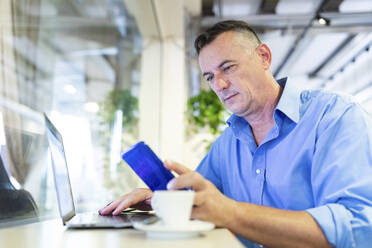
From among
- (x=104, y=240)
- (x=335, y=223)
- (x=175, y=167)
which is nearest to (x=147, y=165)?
(x=175, y=167)

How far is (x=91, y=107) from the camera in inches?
74.2

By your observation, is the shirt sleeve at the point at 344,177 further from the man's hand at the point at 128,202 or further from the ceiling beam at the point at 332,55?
the ceiling beam at the point at 332,55

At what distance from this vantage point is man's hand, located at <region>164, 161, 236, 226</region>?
588 mm

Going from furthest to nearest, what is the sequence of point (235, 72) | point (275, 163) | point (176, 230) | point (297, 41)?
point (297, 41) < point (235, 72) < point (275, 163) < point (176, 230)

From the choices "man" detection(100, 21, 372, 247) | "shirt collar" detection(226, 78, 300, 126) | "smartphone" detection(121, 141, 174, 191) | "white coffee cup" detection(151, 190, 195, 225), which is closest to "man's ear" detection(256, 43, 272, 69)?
"man" detection(100, 21, 372, 247)

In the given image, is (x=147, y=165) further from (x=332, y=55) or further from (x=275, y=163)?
(x=332, y=55)

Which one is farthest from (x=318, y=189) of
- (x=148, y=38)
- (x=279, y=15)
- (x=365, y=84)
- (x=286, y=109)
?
(x=365, y=84)

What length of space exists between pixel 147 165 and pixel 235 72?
2.15ft

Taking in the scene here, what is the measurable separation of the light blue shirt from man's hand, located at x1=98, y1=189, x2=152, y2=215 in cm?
33

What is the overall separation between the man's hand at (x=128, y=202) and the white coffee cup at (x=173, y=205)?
1.24ft

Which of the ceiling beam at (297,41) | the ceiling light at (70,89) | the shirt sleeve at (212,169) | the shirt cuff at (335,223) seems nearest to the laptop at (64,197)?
the shirt cuff at (335,223)

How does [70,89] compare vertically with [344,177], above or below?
above

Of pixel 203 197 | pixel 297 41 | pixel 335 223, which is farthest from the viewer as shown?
pixel 297 41

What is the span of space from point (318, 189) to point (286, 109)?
0.96 ft
